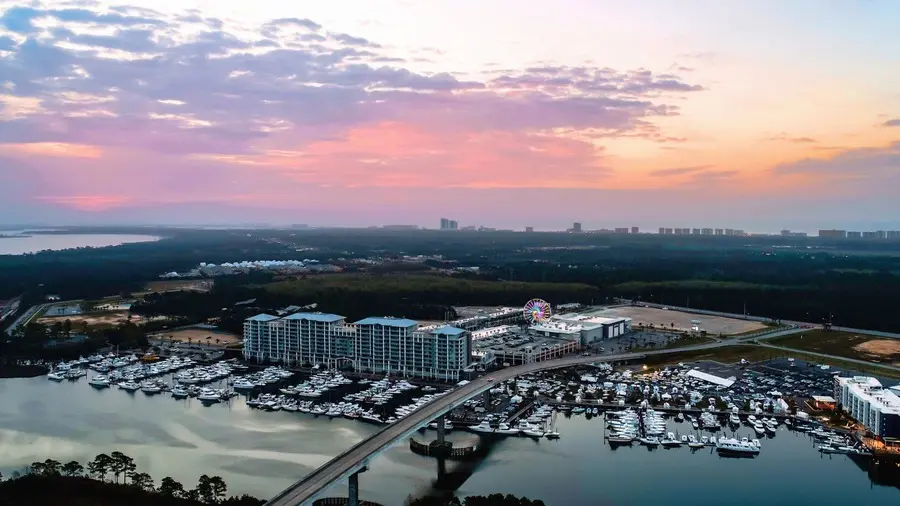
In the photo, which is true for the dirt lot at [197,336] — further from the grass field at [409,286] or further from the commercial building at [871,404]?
the commercial building at [871,404]

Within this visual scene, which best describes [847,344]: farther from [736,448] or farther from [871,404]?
[736,448]

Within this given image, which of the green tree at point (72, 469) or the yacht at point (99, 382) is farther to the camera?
the yacht at point (99, 382)

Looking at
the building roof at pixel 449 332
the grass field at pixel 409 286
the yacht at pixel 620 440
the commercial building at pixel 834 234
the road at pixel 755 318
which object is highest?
the commercial building at pixel 834 234

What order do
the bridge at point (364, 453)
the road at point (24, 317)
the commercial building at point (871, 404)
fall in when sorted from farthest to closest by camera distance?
the road at point (24, 317)
the commercial building at point (871, 404)
the bridge at point (364, 453)

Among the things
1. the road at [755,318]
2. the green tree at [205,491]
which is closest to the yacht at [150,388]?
the green tree at [205,491]

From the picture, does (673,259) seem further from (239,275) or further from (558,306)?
(239,275)

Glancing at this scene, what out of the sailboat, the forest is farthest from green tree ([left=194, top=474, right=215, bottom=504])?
the forest
